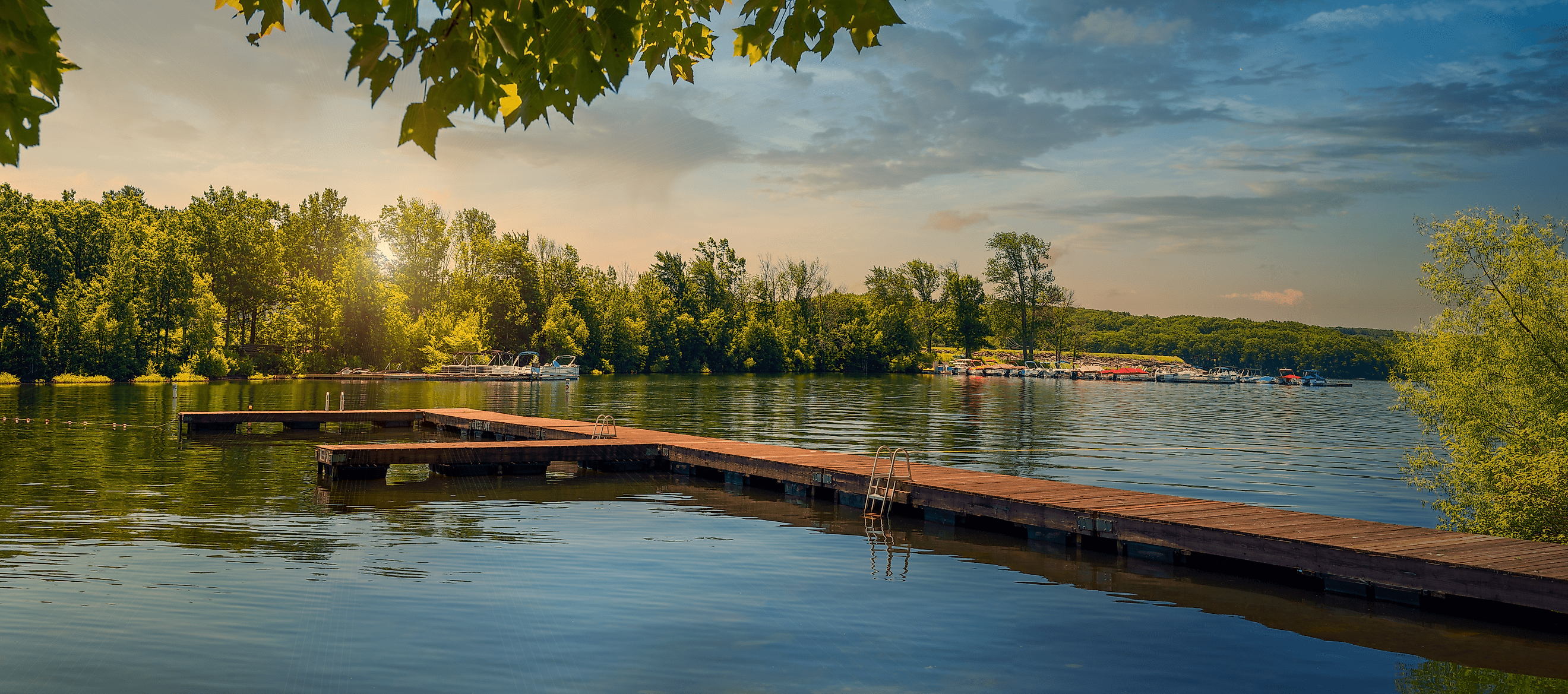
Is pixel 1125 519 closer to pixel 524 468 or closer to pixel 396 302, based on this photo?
pixel 524 468

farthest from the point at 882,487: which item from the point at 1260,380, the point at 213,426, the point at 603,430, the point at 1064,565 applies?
the point at 1260,380

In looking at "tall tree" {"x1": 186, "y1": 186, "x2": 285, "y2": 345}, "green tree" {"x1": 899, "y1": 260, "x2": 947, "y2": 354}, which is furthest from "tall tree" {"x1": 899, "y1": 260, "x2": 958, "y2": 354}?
"tall tree" {"x1": 186, "y1": 186, "x2": 285, "y2": 345}

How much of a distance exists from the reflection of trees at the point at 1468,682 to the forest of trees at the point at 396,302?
15.3 metres

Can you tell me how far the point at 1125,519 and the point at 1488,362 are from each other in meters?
12.5

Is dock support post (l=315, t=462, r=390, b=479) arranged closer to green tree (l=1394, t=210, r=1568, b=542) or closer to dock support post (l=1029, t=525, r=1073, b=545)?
dock support post (l=1029, t=525, r=1073, b=545)

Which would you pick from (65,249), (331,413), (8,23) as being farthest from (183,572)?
(65,249)

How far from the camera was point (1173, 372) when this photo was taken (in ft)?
547

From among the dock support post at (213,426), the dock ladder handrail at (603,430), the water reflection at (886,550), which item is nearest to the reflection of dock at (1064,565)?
the water reflection at (886,550)

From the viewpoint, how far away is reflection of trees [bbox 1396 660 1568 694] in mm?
9383

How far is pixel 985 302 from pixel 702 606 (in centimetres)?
15355

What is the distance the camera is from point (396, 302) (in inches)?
3907

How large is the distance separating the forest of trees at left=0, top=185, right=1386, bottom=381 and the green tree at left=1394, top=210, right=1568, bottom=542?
1572mm

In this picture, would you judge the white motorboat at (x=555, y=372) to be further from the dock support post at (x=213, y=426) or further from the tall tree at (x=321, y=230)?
the dock support post at (x=213, y=426)

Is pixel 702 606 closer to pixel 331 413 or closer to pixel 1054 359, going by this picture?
pixel 331 413
